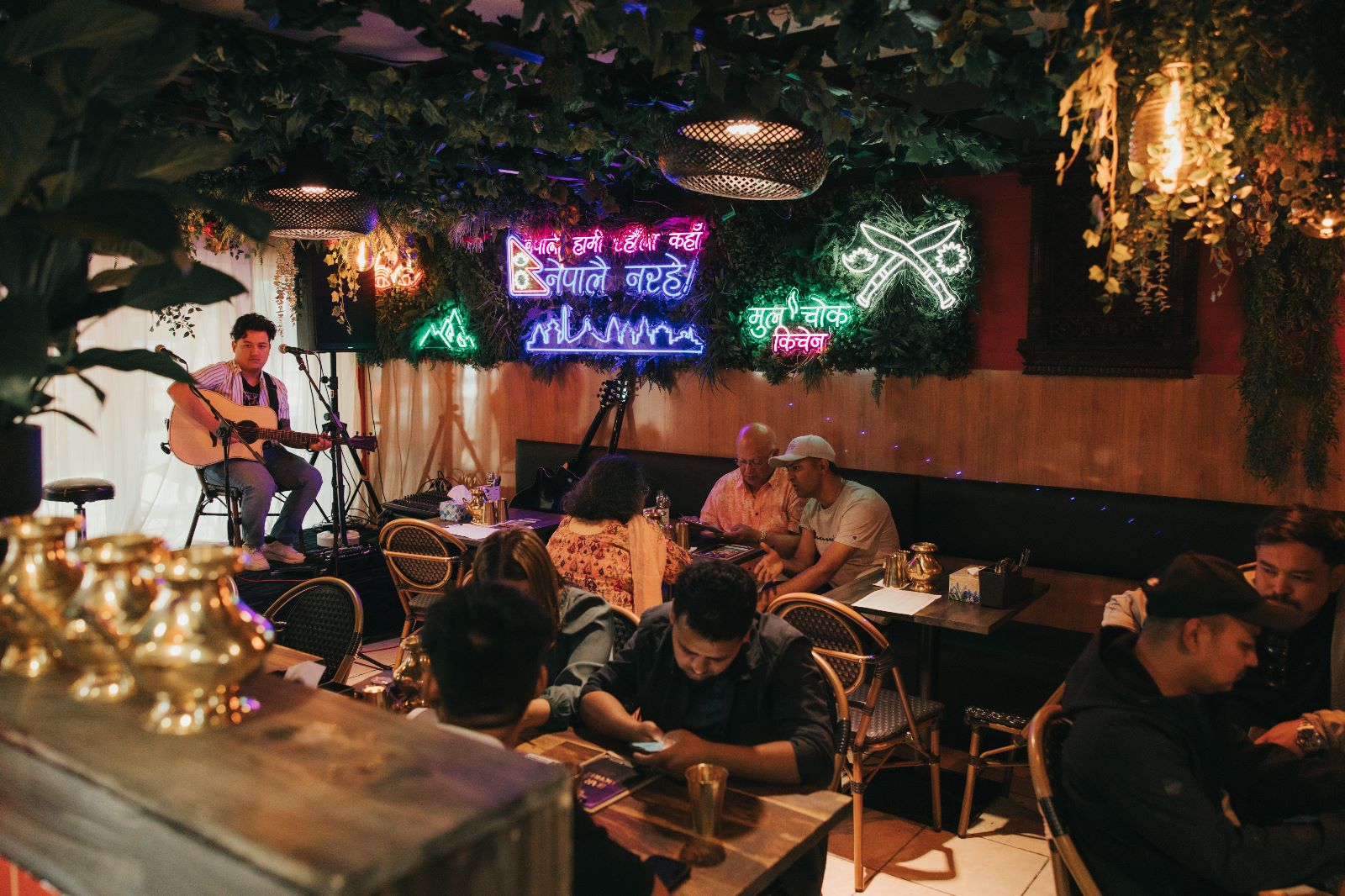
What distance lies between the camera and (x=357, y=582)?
22.7 ft

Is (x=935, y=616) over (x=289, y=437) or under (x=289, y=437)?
under

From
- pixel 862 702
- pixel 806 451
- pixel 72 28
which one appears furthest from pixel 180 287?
pixel 806 451

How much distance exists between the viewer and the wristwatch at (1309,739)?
8.48ft

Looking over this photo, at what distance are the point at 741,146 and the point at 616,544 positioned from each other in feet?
5.56

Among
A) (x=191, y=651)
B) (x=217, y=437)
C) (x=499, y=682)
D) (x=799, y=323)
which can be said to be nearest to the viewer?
(x=191, y=651)

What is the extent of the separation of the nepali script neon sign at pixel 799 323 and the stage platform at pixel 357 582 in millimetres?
3131

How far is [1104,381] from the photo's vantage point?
5.48 m

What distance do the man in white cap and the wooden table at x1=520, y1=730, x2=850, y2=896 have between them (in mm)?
2889

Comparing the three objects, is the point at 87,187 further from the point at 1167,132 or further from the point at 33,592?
the point at 1167,132

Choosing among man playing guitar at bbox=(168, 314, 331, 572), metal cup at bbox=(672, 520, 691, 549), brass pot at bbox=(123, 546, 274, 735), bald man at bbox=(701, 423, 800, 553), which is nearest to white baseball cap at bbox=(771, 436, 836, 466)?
bald man at bbox=(701, 423, 800, 553)

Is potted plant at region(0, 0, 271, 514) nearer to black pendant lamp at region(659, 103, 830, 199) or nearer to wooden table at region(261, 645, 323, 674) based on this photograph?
wooden table at region(261, 645, 323, 674)

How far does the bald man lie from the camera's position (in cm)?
577

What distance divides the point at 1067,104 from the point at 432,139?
346 cm

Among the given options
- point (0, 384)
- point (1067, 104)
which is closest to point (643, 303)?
point (1067, 104)
